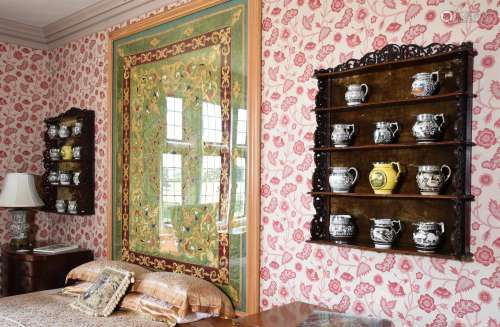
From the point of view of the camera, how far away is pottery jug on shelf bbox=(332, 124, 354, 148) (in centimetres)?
232

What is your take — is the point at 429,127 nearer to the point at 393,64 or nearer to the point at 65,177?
the point at 393,64

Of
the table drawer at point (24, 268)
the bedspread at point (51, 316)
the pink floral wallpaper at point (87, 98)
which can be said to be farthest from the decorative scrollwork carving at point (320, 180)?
the table drawer at point (24, 268)

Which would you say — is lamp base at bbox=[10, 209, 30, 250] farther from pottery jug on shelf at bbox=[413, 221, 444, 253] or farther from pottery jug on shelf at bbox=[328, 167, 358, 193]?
pottery jug on shelf at bbox=[413, 221, 444, 253]

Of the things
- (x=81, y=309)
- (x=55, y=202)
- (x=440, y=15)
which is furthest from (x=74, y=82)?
(x=440, y=15)

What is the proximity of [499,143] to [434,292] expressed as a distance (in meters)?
0.69

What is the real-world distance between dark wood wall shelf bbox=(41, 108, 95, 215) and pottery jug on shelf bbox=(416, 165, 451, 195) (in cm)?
297

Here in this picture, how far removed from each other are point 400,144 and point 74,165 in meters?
3.19

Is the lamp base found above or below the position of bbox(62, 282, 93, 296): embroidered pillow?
above

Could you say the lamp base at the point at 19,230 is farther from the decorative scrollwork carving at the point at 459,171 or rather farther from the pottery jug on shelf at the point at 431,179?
the decorative scrollwork carving at the point at 459,171

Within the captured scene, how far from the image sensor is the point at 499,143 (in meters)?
1.94

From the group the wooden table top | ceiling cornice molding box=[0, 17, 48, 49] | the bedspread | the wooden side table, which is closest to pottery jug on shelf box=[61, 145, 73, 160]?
the wooden side table

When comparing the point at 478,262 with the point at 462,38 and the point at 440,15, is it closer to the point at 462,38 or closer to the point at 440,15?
the point at 462,38

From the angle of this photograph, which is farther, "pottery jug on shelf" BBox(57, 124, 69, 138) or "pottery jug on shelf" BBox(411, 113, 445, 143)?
"pottery jug on shelf" BBox(57, 124, 69, 138)

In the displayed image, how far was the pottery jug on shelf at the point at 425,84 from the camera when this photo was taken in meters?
2.06
